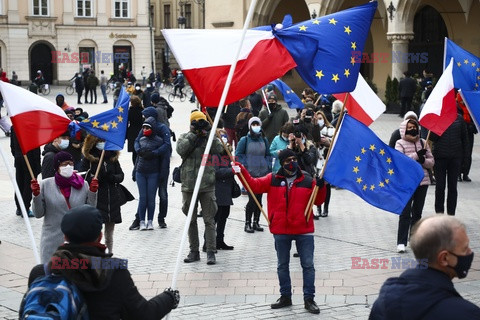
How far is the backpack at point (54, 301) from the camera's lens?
441 cm

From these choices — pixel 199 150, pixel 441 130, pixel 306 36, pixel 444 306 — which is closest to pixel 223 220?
pixel 199 150

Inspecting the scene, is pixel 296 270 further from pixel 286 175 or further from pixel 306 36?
pixel 306 36

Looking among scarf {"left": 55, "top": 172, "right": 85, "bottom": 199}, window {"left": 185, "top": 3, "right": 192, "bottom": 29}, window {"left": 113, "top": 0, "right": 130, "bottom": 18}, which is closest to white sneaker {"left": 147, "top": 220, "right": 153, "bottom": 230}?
scarf {"left": 55, "top": 172, "right": 85, "bottom": 199}

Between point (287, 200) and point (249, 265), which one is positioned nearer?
point (287, 200)

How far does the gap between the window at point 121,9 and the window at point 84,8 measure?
1.92 metres

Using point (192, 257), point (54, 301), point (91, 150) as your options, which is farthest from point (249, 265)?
point (54, 301)

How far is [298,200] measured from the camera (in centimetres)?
877

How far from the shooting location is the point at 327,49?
28.2ft

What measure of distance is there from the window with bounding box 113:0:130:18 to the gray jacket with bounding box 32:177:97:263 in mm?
61017

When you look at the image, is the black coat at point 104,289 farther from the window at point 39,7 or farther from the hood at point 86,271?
the window at point 39,7

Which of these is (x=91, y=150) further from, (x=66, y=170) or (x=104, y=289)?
(x=104, y=289)

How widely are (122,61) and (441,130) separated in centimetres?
5844

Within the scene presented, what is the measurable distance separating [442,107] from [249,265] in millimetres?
3146

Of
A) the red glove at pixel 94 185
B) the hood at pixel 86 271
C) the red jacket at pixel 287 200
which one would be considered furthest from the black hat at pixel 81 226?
the red jacket at pixel 287 200
